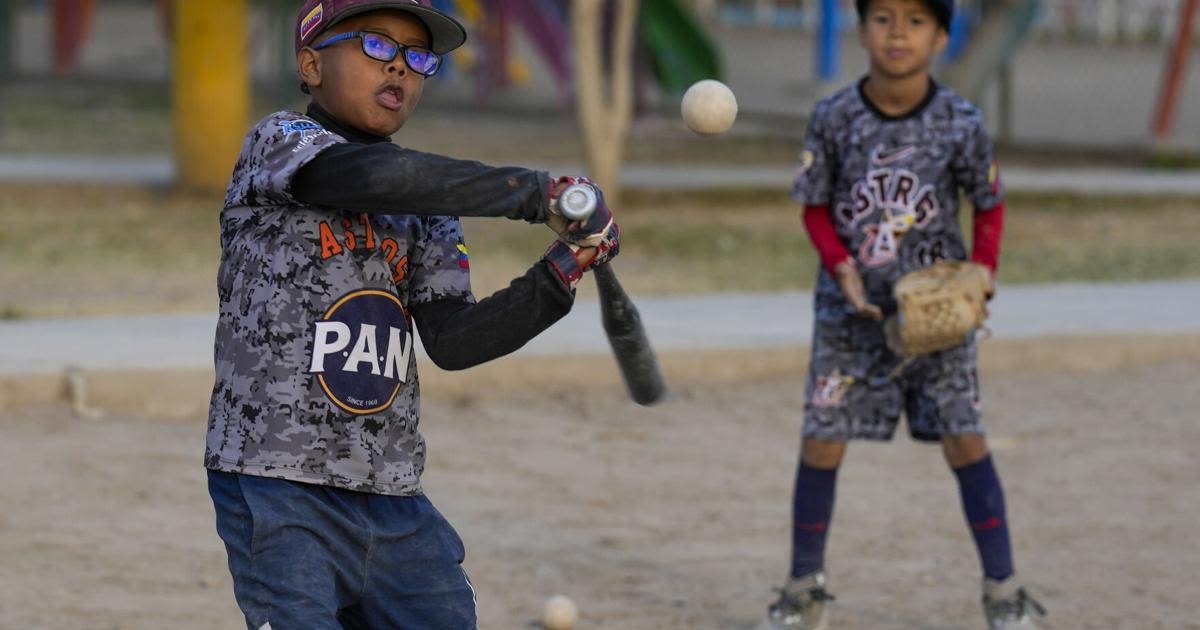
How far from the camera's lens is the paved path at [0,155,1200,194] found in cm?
1355

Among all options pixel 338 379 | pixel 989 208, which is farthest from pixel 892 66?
pixel 338 379

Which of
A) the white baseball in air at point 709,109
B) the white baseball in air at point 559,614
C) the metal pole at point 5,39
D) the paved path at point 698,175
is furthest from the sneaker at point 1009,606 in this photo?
the metal pole at point 5,39

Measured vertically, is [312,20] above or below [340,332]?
above

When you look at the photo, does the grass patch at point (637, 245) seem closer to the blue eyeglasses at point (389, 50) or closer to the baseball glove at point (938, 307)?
the baseball glove at point (938, 307)

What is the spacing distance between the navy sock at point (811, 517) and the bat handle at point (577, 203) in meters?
1.96

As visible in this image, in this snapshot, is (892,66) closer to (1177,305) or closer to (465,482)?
(465,482)

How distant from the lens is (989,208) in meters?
4.52

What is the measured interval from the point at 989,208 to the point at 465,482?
7.24ft

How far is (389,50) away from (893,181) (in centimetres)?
187

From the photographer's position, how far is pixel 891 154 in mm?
4438

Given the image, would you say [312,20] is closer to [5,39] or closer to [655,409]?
[655,409]

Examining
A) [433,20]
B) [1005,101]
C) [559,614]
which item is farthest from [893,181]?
[1005,101]

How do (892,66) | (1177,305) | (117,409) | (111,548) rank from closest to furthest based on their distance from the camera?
(892,66) < (111,548) < (117,409) < (1177,305)

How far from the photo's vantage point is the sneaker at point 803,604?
4.48 m
